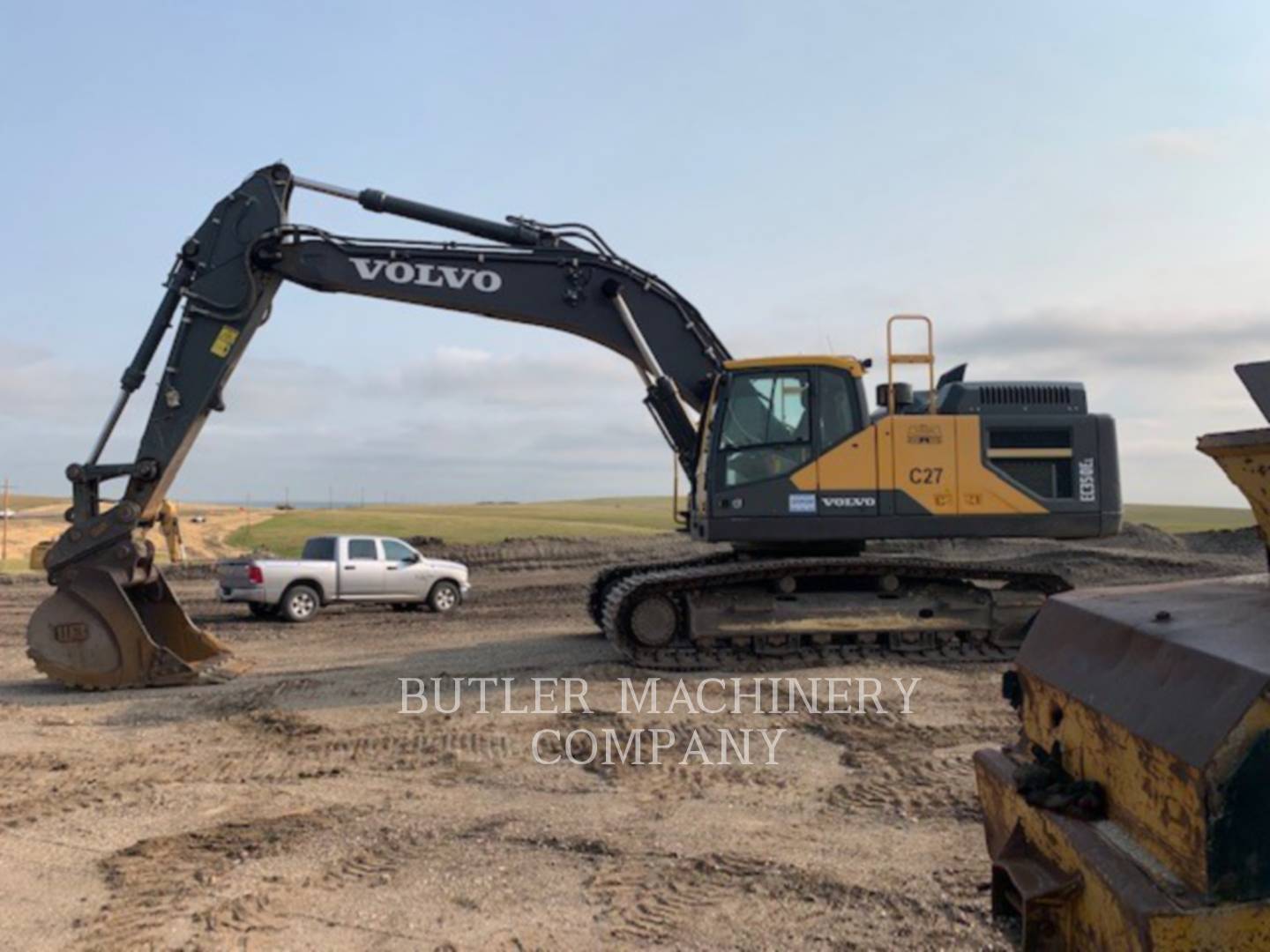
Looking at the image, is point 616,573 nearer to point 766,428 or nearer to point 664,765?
point 766,428

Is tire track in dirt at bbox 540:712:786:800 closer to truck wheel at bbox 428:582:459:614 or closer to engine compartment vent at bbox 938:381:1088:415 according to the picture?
engine compartment vent at bbox 938:381:1088:415

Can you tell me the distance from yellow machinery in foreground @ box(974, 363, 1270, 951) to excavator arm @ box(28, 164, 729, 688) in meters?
9.14

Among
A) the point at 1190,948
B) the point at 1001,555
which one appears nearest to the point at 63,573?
the point at 1190,948

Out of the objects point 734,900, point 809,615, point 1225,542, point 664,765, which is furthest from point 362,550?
point 1225,542

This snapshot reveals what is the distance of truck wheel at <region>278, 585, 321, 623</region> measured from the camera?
66.7 feet

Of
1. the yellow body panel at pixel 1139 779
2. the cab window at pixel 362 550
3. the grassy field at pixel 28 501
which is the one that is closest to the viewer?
the yellow body panel at pixel 1139 779

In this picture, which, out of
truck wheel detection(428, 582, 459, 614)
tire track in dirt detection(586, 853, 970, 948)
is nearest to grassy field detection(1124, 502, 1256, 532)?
truck wheel detection(428, 582, 459, 614)

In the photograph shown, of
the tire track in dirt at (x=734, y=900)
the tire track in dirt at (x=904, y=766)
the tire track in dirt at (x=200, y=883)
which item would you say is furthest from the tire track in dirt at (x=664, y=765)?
the tire track in dirt at (x=200, y=883)

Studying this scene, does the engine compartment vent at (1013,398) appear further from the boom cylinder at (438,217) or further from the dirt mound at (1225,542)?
the dirt mound at (1225,542)

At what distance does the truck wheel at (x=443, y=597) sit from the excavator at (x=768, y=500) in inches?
351

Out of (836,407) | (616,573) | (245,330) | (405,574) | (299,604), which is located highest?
(245,330)

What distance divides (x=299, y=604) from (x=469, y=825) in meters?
14.6

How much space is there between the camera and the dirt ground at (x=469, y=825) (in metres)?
5.20

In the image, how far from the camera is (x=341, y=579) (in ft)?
68.8
